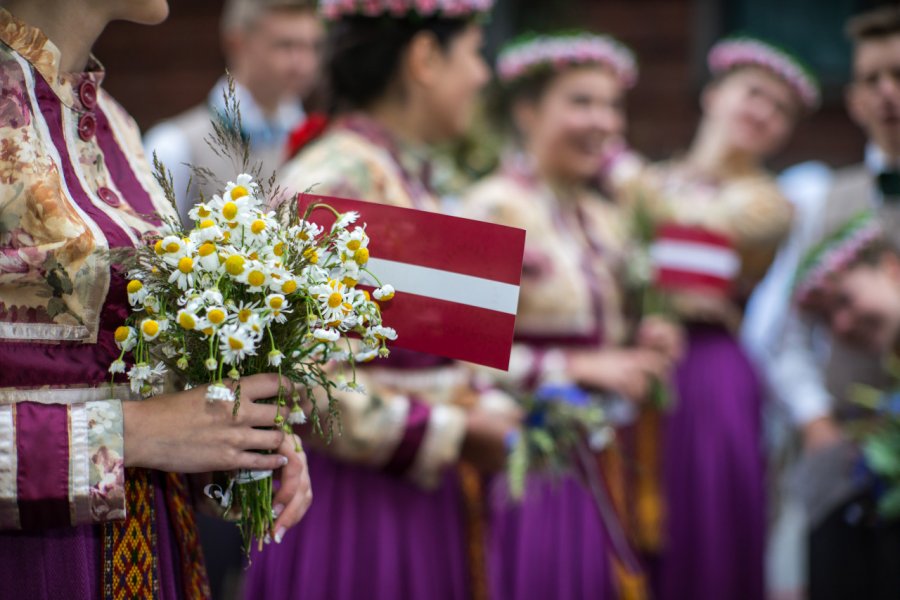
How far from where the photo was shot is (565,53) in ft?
11.8

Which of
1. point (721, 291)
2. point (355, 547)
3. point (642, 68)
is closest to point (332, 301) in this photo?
point (355, 547)

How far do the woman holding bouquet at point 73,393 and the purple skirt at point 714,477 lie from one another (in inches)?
107

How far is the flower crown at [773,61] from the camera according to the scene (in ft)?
14.3

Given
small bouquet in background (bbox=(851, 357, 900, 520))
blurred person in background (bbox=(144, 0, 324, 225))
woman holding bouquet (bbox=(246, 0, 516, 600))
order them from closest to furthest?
woman holding bouquet (bbox=(246, 0, 516, 600)) → small bouquet in background (bbox=(851, 357, 900, 520)) → blurred person in background (bbox=(144, 0, 324, 225))

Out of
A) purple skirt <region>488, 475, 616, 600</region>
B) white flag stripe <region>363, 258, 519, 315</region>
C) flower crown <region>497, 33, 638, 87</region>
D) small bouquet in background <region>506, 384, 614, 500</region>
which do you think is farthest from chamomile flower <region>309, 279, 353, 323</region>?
flower crown <region>497, 33, 638, 87</region>

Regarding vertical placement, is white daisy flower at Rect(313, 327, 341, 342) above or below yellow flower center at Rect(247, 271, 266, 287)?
below

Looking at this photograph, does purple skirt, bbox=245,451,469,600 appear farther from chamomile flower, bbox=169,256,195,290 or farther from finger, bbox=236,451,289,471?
chamomile flower, bbox=169,256,195,290

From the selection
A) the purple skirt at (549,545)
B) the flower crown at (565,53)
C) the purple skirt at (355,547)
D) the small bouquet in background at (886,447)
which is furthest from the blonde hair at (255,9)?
the small bouquet in background at (886,447)

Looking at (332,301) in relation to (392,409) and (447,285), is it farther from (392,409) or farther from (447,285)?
(392,409)

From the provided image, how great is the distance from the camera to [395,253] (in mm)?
1629

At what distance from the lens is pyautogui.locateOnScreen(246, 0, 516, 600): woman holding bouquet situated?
229cm

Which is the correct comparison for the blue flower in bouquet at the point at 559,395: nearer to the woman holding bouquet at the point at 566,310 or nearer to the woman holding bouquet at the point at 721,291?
the woman holding bouquet at the point at 566,310

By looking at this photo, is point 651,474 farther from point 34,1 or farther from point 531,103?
point 34,1

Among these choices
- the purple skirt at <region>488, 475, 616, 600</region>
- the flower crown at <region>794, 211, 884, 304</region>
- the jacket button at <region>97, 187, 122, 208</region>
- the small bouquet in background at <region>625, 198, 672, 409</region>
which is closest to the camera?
the jacket button at <region>97, 187, 122, 208</region>
